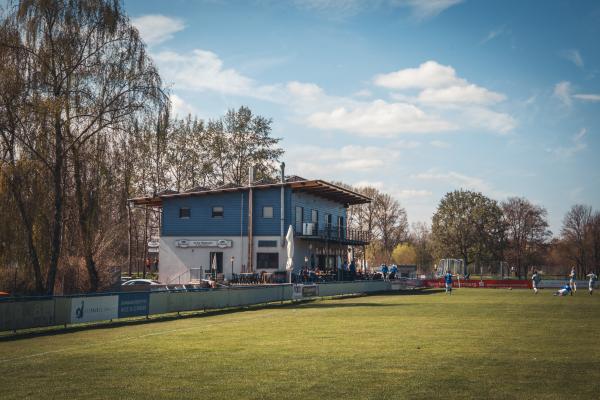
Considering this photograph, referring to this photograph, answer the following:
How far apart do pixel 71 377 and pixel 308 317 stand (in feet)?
45.7

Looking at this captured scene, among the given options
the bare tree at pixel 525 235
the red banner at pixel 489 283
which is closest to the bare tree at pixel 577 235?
the bare tree at pixel 525 235

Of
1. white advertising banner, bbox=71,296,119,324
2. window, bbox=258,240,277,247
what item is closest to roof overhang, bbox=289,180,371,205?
window, bbox=258,240,277,247

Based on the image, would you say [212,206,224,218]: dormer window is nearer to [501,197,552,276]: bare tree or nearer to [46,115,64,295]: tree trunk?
[46,115,64,295]: tree trunk

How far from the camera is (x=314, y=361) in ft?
41.1

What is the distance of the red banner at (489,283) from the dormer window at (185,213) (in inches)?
964

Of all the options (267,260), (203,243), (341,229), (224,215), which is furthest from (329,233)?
(203,243)

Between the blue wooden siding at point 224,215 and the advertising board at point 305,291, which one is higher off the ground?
the blue wooden siding at point 224,215

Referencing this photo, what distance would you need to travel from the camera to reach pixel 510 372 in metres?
11.1

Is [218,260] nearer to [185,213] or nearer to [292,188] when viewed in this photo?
[185,213]

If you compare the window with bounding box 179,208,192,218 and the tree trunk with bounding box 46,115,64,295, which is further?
the window with bounding box 179,208,192,218

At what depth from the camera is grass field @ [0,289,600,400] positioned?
970 centimetres

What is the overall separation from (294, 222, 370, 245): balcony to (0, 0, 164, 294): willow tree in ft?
73.6

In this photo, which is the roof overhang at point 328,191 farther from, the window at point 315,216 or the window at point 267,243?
the window at point 267,243

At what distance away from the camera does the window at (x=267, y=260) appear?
4909cm
